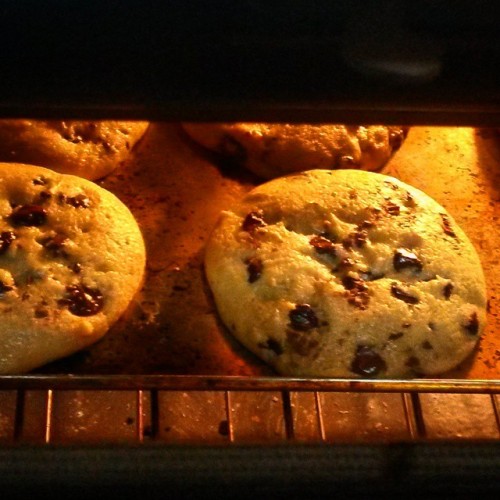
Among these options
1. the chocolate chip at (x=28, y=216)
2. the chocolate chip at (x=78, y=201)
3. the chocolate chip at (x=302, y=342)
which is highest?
the chocolate chip at (x=78, y=201)

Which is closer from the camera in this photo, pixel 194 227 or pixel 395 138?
pixel 194 227

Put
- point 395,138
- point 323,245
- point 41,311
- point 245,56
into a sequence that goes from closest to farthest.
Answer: point 245,56, point 41,311, point 323,245, point 395,138

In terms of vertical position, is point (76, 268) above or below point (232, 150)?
below

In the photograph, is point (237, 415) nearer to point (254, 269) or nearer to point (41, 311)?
point (254, 269)

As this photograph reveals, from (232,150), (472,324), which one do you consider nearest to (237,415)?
(472,324)

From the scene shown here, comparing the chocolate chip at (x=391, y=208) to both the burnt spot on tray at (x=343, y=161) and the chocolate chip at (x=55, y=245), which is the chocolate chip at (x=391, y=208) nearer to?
Answer: the burnt spot on tray at (x=343, y=161)

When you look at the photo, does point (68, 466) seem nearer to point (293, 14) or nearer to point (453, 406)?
point (293, 14)

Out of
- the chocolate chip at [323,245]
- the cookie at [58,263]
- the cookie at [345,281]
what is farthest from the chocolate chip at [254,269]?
the cookie at [58,263]
